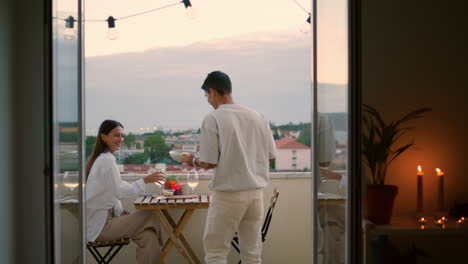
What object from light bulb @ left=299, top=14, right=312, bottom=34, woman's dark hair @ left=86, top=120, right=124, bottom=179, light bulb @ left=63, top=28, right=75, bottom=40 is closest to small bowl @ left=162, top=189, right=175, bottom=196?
woman's dark hair @ left=86, top=120, right=124, bottom=179

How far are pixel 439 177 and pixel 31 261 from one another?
245cm

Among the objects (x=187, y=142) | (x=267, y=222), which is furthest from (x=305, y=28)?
(x=267, y=222)

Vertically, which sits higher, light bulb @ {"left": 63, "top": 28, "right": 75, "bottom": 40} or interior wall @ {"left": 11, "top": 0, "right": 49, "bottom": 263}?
light bulb @ {"left": 63, "top": 28, "right": 75, "bottom": 40}

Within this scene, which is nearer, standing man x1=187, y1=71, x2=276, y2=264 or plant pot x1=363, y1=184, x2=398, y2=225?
plant pot x1=363, y1=184, x2=398, y2=225

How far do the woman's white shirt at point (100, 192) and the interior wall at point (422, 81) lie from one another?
1.91 metres

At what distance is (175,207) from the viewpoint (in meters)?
3.66

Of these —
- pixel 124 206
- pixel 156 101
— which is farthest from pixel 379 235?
pixel 156 101

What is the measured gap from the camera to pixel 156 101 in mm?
4656

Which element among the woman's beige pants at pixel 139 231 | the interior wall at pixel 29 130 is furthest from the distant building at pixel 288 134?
the interior wall at pixel 29 130

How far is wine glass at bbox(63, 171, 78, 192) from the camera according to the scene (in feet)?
7.89

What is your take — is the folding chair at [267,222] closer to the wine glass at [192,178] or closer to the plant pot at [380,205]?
the wine glass at [192,178]

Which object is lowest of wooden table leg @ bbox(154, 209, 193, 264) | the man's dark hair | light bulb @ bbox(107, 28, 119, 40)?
wooden table leg @ bbox(154, 209, 193, 264)

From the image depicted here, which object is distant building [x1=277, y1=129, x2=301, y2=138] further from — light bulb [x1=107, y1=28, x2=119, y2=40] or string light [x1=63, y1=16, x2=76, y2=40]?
string light [x1=63, y1=16, x2=76, y2=40]

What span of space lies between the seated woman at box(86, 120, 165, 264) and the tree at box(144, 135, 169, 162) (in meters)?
0.66
